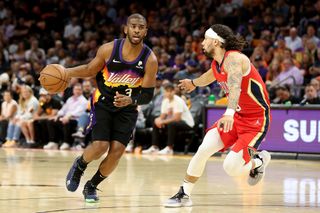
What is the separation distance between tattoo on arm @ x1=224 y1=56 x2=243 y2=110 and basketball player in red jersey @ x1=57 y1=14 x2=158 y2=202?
0.95 metres

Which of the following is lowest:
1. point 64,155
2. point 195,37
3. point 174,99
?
point 64,155

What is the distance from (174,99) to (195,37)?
4253 millimetres

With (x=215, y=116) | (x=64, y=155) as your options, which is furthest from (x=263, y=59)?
(x=64, y=155)

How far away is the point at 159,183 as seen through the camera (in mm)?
10328

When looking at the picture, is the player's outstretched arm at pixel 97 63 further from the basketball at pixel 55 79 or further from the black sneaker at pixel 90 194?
the black sneaker at pixel 90 194

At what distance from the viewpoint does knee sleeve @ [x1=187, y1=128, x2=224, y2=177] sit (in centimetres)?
801

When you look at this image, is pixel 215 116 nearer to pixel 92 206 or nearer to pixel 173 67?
pixel 173 67

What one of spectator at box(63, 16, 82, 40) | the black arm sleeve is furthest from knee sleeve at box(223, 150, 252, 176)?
spectator at box(63, 16, 82, 40)

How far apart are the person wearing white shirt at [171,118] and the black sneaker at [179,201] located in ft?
30.4

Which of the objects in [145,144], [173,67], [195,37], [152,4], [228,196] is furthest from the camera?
[152,4]

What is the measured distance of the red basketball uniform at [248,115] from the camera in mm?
8047

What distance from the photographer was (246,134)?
8.11m

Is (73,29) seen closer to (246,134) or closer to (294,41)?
(294,41)

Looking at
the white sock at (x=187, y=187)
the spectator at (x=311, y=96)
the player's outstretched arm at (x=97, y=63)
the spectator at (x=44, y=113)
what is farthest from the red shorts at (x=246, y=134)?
the spectator at (x=44, y=113)
